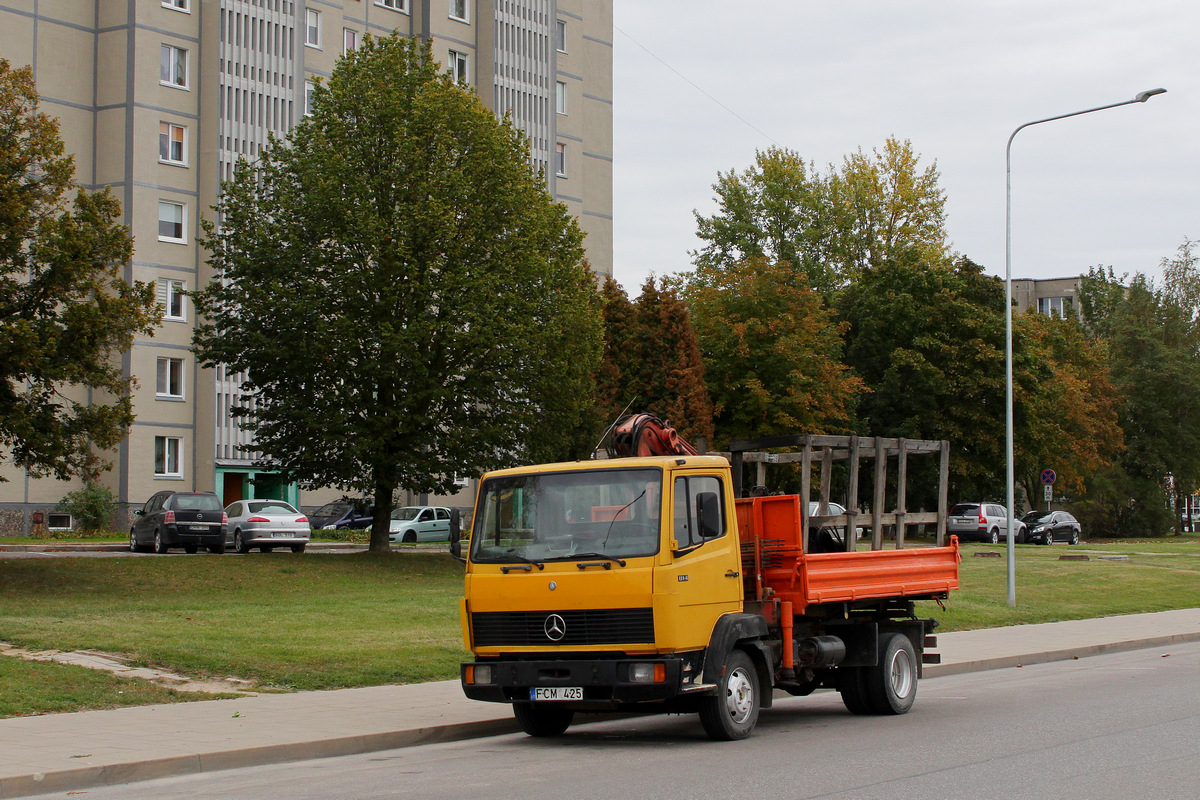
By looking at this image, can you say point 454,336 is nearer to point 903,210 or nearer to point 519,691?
point 519,691

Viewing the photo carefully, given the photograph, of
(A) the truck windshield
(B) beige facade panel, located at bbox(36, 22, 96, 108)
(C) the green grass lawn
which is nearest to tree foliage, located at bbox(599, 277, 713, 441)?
(C) the green grass lawn

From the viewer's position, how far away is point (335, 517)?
56719 mm

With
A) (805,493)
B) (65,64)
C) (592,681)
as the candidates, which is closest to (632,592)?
(592,681)

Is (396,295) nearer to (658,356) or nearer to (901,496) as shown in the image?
(658,356)

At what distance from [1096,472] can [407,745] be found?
6549 cm

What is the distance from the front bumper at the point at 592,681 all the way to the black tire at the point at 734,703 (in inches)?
11.9

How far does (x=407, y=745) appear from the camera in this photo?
37.9 ft

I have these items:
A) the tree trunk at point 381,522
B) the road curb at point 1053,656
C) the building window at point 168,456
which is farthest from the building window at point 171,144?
the road curb at point 1053,656

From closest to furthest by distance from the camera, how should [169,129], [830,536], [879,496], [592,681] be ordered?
[592,681] → [830,536] → [879,496] → [169,129]

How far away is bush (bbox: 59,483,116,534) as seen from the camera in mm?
47625

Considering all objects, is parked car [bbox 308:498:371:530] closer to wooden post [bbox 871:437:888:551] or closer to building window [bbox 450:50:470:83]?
building window [bbox 450:50:470:83]

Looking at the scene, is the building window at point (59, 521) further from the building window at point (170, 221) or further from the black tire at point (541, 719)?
the black tire at point (541, 719)

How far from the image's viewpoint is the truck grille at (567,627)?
10.7 metres

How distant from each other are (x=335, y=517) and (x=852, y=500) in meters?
46.1
